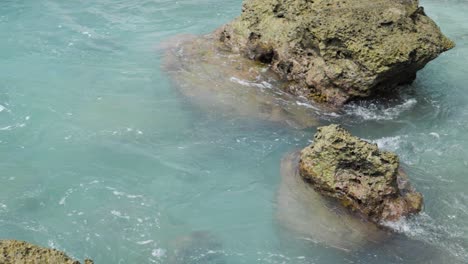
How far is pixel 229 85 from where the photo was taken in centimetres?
1167

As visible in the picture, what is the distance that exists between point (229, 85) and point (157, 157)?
115 inches

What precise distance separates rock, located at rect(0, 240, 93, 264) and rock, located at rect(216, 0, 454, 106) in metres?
7.46

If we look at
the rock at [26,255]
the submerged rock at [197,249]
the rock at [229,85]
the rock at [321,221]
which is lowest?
the submerged rock at [197,249]

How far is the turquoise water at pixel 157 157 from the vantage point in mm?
7680

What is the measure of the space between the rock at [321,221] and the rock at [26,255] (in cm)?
400

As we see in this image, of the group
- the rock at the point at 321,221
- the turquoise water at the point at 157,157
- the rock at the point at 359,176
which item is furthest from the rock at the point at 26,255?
the rock at the point at 359,176

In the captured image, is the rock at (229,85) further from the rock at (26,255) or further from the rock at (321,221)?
the rock at (26,255)

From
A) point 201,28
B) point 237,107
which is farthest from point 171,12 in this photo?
point 237,107

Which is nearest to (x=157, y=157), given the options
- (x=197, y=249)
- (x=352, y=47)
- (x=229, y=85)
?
(x=197, y=249)

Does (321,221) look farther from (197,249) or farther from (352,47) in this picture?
(352,47)

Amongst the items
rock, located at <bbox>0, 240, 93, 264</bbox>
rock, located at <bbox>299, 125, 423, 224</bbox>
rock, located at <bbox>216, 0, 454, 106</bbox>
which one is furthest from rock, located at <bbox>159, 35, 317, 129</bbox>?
rock, located at <bbox>0, 240, 93, 264</bbox>

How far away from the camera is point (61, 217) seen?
26.4 feet

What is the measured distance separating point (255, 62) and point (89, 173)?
17.0ft

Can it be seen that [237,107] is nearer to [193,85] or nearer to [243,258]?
[193,85]
